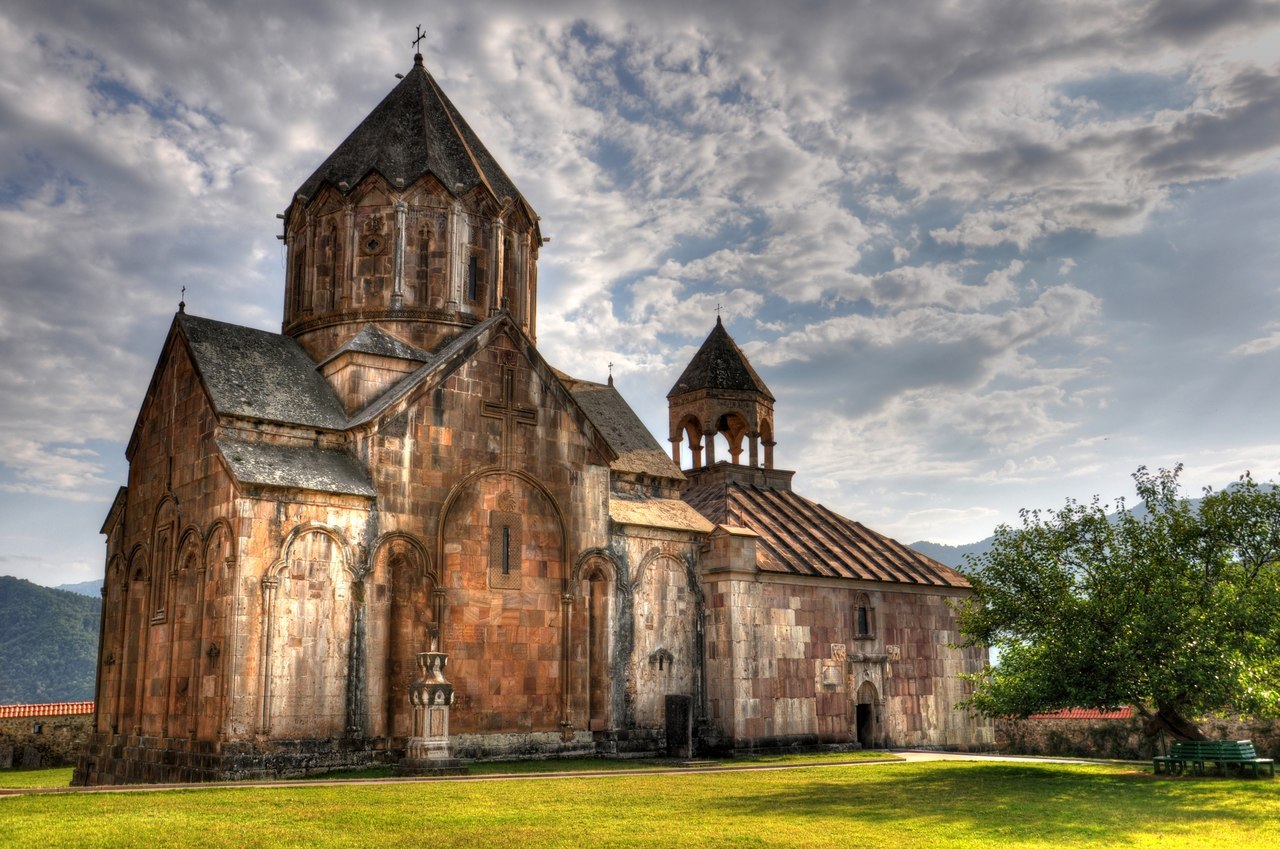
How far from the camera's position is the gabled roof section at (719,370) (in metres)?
32.9

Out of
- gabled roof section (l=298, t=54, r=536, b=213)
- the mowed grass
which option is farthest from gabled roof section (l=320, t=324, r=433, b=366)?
the mowed grass

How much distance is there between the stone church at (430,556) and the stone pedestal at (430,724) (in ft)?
4.49

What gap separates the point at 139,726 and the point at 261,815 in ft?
31.1

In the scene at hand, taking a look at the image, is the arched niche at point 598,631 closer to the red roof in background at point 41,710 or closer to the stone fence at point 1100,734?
the stone fence at point 1100,734

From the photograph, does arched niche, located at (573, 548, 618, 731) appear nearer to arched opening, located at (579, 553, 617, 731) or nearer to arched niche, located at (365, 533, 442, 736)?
arched opening, located at (579, 553, 617, 731)

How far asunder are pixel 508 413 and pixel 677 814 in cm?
1076

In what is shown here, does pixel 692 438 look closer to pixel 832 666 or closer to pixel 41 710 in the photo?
pixel 832 666

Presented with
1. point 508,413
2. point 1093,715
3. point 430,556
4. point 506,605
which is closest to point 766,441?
point 1093,715

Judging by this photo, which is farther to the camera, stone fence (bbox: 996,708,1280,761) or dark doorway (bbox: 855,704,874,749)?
dark doorway (bbox: 855,704,874,749)

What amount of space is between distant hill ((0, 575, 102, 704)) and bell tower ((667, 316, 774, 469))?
3621 inches

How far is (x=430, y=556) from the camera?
2009cm

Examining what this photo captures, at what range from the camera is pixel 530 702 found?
20.9 meters

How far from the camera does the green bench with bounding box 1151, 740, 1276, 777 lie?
17.4 metres

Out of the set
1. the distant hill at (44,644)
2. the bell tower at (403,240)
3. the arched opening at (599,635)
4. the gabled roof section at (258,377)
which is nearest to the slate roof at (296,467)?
the gabled roof section at (258,377)
